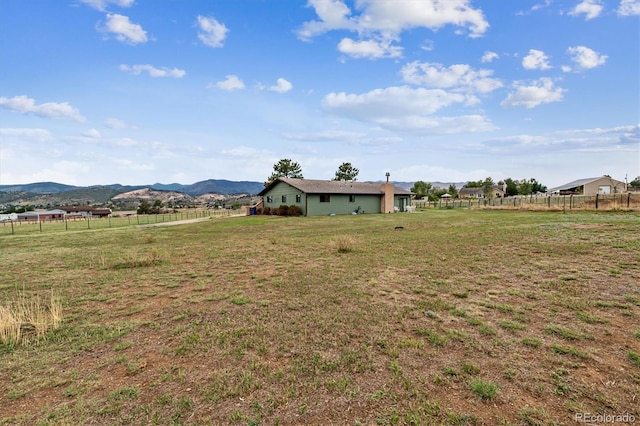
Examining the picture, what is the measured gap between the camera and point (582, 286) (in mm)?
5352

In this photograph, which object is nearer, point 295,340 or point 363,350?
point 363,350

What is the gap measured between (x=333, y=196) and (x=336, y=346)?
26.9m

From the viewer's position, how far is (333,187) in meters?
31.2

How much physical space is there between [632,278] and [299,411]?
7326 mm

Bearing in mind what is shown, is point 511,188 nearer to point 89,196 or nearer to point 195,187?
point 89,196

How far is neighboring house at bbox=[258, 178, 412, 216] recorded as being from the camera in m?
28.9

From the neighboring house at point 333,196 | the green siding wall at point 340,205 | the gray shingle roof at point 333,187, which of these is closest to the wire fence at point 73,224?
the neighboring house at point 333,196

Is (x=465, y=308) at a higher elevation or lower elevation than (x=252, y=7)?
lower

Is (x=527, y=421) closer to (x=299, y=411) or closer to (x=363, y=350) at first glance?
(x=363, y=350)

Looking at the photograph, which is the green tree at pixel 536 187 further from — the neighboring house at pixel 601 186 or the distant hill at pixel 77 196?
the distant hill at pixel 77 196

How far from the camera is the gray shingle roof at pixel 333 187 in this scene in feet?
95.1

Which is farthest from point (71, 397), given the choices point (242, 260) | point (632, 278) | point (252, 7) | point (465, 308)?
point (252, 7)

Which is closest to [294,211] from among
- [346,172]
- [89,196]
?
[346,172]

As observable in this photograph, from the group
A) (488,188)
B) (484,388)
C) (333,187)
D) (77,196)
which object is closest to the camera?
(484,388)
